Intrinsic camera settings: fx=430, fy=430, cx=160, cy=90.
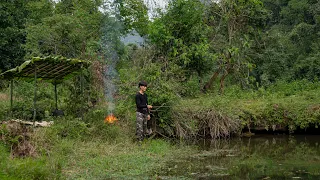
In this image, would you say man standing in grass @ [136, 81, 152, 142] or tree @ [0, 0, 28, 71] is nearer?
man standing in grass @ [136, 81, 152, 142]

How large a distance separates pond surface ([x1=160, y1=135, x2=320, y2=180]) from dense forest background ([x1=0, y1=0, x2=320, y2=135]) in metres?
1.54

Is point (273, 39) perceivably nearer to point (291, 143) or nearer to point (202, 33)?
point (202, 33)

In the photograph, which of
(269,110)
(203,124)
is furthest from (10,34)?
(269,110)

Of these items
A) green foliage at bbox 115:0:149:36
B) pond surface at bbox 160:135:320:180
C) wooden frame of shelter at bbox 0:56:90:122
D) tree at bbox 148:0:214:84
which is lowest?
pond surface at bbox 160:135:320:180

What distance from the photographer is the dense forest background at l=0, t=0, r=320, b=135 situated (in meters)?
13.4

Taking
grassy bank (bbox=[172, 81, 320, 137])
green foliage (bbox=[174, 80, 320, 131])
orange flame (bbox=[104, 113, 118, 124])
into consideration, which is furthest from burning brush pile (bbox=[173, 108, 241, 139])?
orange flame (bbox=[104, 113, 118, 124])

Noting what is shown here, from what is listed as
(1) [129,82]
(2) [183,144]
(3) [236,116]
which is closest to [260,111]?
(3) [236,116]

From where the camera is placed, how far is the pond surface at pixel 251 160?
8.24 m

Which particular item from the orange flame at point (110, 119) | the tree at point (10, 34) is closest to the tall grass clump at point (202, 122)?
the orange flame at point (110, 119)

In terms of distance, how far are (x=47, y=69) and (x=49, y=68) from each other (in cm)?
11

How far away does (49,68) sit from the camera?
36.6 feet

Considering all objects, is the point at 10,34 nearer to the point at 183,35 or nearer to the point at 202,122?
the point at 183,35

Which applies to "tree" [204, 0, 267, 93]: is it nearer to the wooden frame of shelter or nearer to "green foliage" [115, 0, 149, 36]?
"green foliage" [115, 0, 149, 36]

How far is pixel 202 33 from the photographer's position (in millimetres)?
17016
